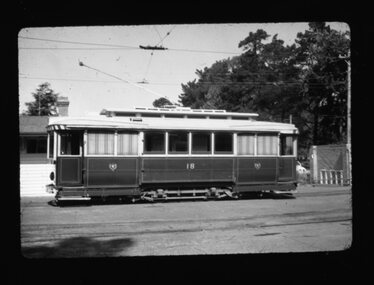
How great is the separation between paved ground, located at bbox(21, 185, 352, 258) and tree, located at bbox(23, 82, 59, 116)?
5784cm

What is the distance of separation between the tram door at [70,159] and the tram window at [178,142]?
3257 millimetres

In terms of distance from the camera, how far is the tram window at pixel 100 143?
45.2 feet

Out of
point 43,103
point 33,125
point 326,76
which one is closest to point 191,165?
point 33,125

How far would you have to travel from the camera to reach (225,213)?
12.0 m

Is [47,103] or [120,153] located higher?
[47,103]

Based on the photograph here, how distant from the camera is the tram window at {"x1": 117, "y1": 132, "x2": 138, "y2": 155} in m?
14.1

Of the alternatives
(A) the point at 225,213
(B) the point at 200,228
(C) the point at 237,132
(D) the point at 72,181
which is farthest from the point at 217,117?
(B) the point at 200,228

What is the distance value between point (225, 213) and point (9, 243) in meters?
8.94

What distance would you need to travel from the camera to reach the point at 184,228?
31.3 ft

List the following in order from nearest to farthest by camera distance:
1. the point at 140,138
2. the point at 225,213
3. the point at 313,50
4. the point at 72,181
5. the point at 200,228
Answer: the point at 200,228 → the point at 225,213 → the point at 72,181 → the point at 140,138 → the point at 313,50

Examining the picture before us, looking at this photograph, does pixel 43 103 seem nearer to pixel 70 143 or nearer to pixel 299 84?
pixel 299 84

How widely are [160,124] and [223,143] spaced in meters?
2.61

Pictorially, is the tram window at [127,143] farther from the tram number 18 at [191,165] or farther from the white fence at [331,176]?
the white fence at [331,176]
